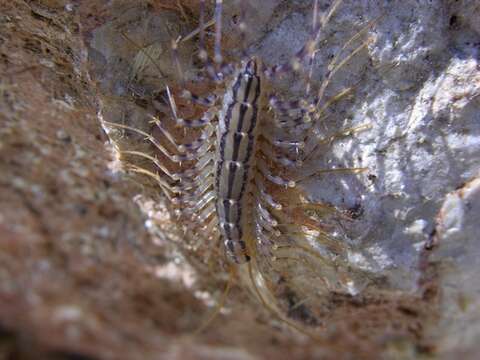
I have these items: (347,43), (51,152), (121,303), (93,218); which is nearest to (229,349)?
(121,303)

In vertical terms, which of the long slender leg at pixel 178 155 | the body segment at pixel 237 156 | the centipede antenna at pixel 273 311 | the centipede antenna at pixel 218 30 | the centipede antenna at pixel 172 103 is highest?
the centipede antenna at pixel 218 30

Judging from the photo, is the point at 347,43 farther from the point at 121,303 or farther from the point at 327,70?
the point at 121,303

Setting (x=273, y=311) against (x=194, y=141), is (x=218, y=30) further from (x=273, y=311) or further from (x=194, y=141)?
(x=273, y=311)

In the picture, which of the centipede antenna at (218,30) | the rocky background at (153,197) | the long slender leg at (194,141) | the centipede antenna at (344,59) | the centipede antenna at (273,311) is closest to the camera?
the rocky background at (153,197)

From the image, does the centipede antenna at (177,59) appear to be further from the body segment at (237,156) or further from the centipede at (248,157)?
the body segment at (237,156)

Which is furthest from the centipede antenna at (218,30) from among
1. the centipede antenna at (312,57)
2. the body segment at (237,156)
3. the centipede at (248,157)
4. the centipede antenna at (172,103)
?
the centipede antenna at (312,57)

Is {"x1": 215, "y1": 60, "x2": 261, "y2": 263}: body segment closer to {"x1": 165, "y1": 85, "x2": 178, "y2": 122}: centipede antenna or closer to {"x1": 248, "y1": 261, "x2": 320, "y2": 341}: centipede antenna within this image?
{"x1": 248, "y1": 261, "x2": 320, "y2": 341}: centipede antenna
